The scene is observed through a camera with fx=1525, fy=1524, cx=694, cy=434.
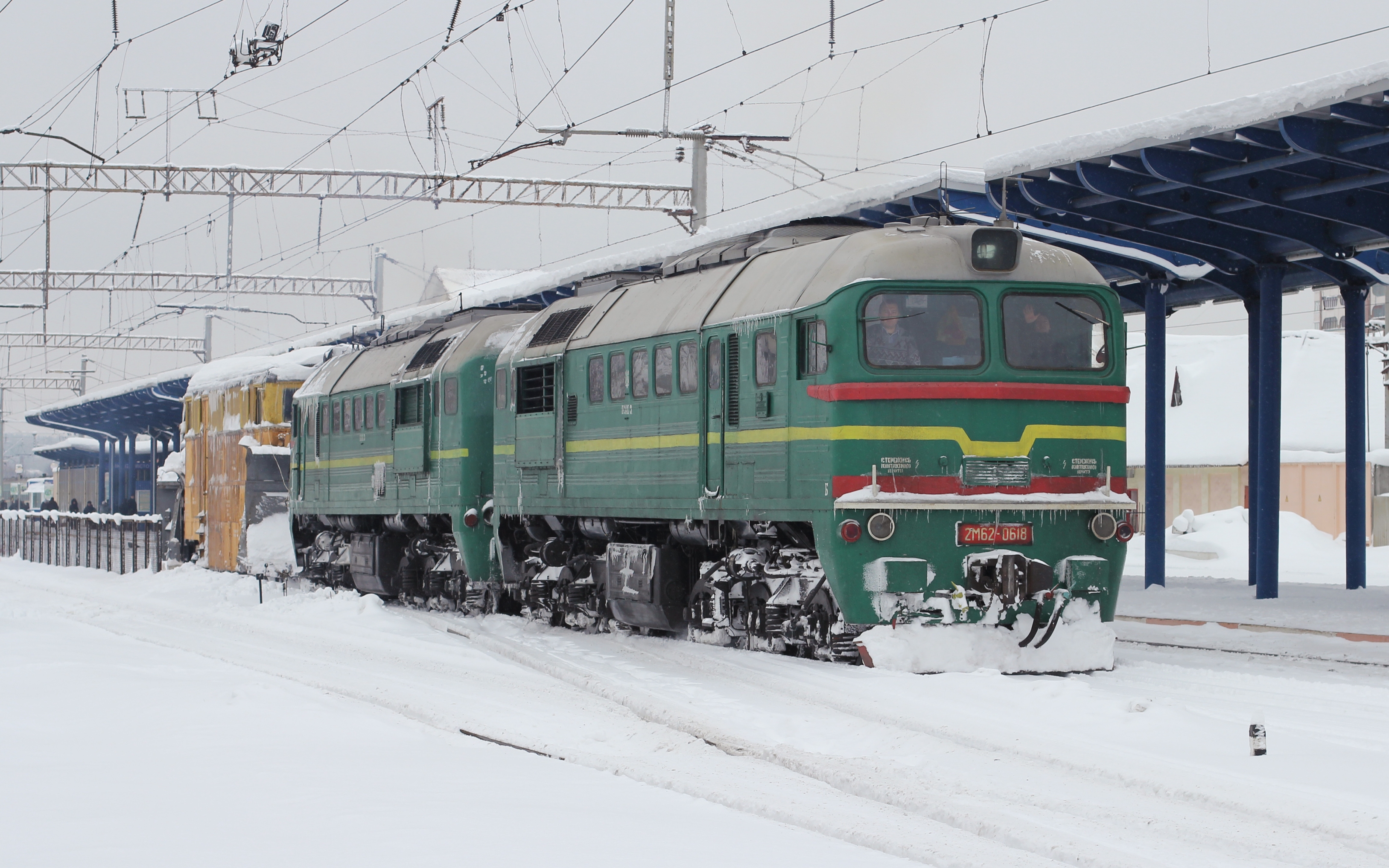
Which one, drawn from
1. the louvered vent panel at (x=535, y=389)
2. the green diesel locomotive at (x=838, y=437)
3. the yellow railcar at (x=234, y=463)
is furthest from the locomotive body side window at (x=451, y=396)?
the yellow railcar at (x=234, y=463)

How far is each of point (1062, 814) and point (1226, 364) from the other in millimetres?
53195

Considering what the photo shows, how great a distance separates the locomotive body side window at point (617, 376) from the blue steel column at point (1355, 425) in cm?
1020

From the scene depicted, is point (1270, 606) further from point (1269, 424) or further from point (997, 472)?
point (997, 472)

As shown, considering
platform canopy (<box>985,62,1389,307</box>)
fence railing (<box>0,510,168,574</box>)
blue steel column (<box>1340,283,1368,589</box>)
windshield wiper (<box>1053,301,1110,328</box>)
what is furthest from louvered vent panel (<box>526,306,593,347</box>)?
fence railing (<box>0,510,168,574</box>)

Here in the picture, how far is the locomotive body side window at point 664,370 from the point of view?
14.8 metres

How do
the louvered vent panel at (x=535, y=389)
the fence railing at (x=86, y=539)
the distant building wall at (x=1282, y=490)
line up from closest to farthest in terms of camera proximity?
the louvered vent panel at (x=535, y=389) < the fence railing at (x=86, y=539) < the distant building wall at (x=1282, y=490)

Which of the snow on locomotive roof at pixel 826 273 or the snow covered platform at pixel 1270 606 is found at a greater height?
the snow on locomotive roof at pixel 826 273

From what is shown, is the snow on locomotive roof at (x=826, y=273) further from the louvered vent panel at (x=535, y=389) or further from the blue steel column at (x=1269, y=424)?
the blue steel column at (x=1269, y=424)

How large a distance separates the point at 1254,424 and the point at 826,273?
11.6 meters

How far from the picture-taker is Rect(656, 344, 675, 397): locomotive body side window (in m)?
14.8

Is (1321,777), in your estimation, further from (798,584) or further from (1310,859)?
(798,584)

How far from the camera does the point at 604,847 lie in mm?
6578

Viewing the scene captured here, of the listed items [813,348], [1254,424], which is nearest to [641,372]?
[813,348]

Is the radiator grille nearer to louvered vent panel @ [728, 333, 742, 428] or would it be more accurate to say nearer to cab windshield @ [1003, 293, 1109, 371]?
cab windshield @ [1003, 293, 1109, 371]
